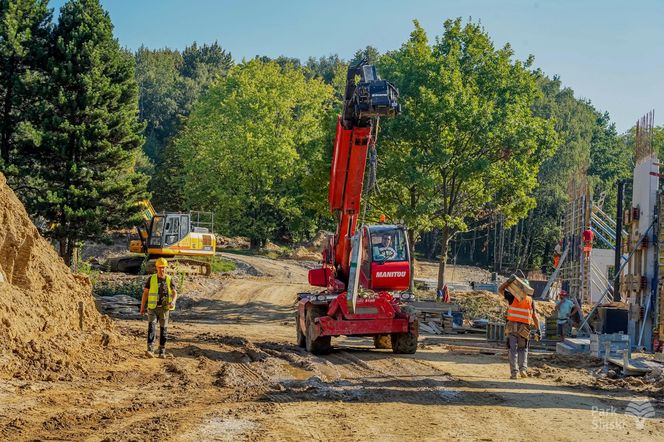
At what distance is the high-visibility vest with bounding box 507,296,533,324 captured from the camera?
1422cm

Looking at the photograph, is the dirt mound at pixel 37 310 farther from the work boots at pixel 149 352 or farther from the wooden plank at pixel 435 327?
the wooden plank at pixel 435 327

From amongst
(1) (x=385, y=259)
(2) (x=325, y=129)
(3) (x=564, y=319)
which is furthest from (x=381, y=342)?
(2) (x=325, y=129)

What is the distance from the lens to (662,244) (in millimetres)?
21531

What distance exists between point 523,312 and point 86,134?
76.3 ft

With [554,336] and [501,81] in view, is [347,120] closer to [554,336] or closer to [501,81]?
[554,336]

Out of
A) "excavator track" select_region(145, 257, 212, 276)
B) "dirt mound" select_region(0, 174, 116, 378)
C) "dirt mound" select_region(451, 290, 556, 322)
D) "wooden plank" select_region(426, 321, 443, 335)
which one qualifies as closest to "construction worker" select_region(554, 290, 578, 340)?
"wooden plank" select_region(426, 321, 443, 335)

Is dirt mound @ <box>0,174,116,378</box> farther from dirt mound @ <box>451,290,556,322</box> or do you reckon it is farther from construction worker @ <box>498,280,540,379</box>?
dirt mound @ <box>451,290,556,322</box>

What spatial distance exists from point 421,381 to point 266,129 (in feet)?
142

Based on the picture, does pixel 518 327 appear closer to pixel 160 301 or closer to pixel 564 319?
pixel 160 301

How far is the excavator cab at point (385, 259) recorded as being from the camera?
17266 millimetres

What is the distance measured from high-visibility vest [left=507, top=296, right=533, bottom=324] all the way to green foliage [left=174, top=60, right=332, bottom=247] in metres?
39.3

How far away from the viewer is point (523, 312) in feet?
46.7

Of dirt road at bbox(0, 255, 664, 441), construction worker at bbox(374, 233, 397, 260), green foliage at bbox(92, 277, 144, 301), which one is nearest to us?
dirt road at bbox(0, 255, 664, 441)

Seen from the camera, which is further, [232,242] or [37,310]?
[232,242]
